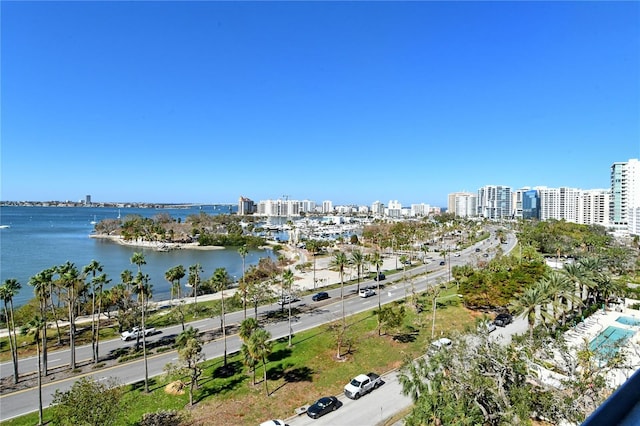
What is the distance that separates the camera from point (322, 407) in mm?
14320

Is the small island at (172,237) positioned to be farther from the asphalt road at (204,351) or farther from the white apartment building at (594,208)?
the white apartment building at (594,208)

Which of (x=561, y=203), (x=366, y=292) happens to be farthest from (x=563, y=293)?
(x=561, y=203)

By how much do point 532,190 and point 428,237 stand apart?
295 ft

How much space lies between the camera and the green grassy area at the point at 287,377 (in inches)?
575

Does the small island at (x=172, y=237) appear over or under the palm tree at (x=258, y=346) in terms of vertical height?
under

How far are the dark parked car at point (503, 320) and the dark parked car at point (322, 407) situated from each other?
14464 millimetres

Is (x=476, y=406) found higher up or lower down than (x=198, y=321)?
higher up

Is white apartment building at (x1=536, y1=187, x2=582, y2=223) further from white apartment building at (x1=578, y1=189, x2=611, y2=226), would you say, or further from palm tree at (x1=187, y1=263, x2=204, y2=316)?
palm tree at (x1=187, y1=263, x2=204, y2=316)

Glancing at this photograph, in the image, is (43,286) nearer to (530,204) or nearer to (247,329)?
(247,329)

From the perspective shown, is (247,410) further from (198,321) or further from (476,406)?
(198,321)

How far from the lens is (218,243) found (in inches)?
3095

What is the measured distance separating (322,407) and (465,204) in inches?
7070

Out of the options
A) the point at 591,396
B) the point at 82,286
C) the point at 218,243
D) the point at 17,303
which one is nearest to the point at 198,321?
the point at 82,286

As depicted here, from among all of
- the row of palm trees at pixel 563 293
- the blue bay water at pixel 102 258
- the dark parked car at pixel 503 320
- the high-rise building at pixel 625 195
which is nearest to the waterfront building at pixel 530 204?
the high-rise building at pixel 625 195
